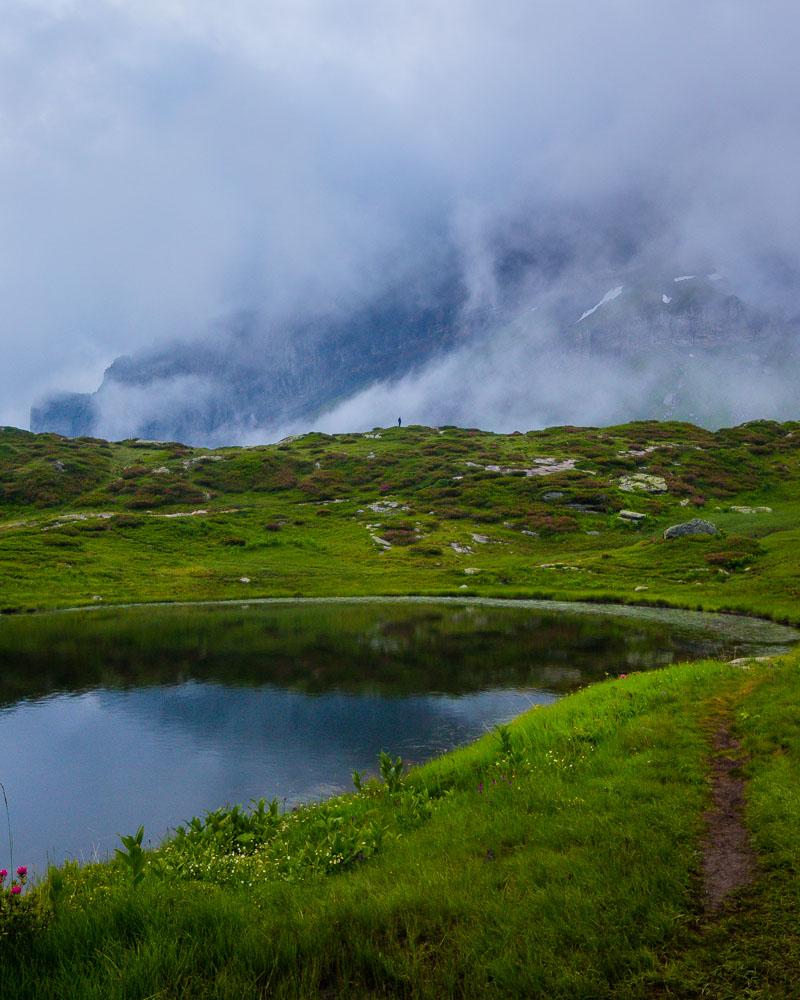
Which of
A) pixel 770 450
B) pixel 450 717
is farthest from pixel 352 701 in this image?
pixel 770 450

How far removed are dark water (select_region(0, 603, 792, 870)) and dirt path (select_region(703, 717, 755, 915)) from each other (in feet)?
33.4

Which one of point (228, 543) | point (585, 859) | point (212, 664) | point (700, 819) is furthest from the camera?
point (228, 543)

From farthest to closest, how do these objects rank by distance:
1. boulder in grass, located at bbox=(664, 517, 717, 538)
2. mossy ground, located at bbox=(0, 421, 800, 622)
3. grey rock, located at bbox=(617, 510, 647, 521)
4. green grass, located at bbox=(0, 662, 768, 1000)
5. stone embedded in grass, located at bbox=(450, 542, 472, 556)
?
grey rock, located at bbox=(617, 510, 647, 521) → stone embedded in grass, located at bbox=(450, 542, 472, 556) → boulder in grass, located at bbox=(664, 517, 717, 538) → mossy ground, located at bbox=(0, 421, 800, 622) → green grass, located at bbox=(0, 662, 768, 1000)

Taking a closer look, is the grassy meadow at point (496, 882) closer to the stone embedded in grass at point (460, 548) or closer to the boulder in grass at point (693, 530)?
the boulder in grass at point (693, 530)

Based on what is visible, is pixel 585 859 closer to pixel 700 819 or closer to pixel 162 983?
pixel 700 819

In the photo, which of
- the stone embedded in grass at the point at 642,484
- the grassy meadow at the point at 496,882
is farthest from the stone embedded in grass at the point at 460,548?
the grassy meadow at the point at 496,882

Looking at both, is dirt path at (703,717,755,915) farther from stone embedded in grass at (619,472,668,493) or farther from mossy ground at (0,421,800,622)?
stone embedded in grass at (619,472,668,493)

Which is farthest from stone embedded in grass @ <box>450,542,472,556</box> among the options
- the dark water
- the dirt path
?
the dirt path

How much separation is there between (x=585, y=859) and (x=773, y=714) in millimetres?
10034

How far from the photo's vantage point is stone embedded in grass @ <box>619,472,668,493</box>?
111m

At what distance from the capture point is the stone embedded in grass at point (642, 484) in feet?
366

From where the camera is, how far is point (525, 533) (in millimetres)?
95438

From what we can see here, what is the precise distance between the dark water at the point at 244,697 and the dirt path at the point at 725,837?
33.4 feet

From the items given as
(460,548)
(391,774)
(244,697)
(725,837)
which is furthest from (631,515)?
(725,837)
